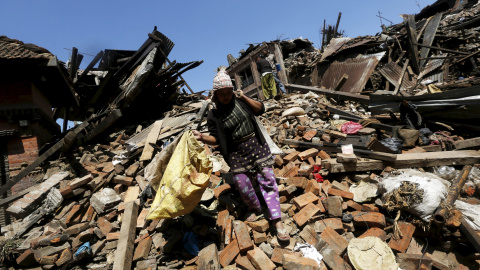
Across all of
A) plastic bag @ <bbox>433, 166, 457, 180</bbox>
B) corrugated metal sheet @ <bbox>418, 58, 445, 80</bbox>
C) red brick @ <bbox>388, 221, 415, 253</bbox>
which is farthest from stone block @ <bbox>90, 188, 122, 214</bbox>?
corrugated metal sheet @ <bbox>418, 58, 445, 80</bbox>

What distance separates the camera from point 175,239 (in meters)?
2.74

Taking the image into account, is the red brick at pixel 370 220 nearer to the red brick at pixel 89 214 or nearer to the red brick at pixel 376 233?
the red brick at pixel 376 233

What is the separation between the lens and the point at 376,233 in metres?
2.45

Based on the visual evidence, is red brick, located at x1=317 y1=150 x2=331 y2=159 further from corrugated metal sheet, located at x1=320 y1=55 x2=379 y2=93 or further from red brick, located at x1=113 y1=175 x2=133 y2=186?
corrugated metal sheet, located at x1=320 y1=55 x2=379 y2=93

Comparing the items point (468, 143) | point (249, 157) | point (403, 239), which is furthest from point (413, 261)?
point (468, 143)

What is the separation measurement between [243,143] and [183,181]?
0.82 m

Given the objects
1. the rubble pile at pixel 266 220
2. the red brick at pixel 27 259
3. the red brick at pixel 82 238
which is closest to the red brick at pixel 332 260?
the rubble pile at pixel 266 220

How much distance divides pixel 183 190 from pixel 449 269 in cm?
262

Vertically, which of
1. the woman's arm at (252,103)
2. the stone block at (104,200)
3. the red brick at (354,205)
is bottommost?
the red brick at (354,205)

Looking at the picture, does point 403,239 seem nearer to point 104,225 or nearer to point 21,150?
point 104,225

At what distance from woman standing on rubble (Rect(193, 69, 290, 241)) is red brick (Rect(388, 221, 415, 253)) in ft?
3.76

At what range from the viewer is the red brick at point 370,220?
250cm

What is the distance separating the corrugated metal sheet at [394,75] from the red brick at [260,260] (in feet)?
30.4

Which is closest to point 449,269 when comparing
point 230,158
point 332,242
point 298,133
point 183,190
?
point 332,242
